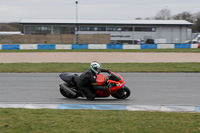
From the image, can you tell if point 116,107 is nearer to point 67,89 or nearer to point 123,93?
point 123,93

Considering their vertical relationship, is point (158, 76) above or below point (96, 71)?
below

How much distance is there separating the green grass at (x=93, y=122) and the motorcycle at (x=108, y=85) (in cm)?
160

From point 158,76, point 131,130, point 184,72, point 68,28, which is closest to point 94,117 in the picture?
point 131,130

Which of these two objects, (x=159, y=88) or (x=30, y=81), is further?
(x=30, y=81)

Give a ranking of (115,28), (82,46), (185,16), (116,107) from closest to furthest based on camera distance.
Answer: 1. (116,107)
2. (82,46)
3. (115,28)
4. (185,16)

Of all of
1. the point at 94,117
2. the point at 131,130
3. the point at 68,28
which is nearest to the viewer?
the point at 131,130

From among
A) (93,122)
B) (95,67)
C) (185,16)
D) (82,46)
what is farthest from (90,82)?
(185,16)

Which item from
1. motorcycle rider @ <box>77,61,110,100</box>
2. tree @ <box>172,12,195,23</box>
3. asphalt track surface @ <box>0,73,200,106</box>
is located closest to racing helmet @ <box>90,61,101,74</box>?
motorcycle rider @ <box>77,61,110,100</box>

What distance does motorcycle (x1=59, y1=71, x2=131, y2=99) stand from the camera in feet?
27.7

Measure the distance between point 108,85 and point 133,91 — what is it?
6.26 ft

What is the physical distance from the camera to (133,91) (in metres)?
10.1

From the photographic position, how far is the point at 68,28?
59.5 meters

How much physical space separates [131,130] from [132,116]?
3.76 feet

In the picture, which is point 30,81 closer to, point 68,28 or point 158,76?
point 158,76
